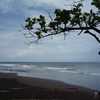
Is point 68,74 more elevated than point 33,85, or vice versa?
point 68,74

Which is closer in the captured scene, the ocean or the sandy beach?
the sandy beach

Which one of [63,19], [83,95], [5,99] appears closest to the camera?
[63,19]

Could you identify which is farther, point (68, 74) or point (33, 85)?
point (68, 74)

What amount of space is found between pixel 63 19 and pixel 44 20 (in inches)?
13.0

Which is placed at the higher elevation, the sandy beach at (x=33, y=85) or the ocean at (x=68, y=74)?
the ocean at (x=68, y=74)

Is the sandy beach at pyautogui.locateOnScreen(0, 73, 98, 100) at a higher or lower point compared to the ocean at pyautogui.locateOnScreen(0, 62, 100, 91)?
lower

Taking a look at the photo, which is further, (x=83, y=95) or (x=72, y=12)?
(x=83, y=95)

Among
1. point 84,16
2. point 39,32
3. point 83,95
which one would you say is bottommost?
point 83,95

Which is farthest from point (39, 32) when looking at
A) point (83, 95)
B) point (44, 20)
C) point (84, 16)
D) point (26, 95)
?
point (83, 95)

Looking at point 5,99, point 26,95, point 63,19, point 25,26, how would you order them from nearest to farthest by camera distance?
point 63,19 < point 25,26 < point 5,99 < point 26,95

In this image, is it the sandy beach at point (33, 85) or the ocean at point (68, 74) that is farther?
the ocean at point (68, 74)

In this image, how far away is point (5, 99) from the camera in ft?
43.3

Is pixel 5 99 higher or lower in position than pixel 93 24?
lower

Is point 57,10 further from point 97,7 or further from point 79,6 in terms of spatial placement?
point 97,7
